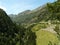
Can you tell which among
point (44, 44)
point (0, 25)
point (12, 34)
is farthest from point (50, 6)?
point (0, 25)

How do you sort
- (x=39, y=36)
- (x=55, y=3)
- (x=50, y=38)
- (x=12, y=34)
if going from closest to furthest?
(x=50, y=38), (x=39, y=36), (x=55, y=3), (x=12, y=34)

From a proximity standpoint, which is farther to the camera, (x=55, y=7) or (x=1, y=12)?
(x=1, y=12)

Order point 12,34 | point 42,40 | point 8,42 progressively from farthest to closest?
point 12,34
point 8,42
point 42,40

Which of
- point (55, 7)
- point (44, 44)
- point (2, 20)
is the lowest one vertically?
point (44, 44)

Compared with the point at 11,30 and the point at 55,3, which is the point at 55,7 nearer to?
the point at 55,3

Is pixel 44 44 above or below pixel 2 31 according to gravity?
below

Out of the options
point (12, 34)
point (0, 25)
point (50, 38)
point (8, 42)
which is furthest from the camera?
point (0, 25)

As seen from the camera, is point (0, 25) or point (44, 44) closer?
point (44, 44)

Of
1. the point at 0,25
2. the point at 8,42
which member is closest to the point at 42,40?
the point at 8,42

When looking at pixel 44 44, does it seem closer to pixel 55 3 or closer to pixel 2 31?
pixel 55 3
